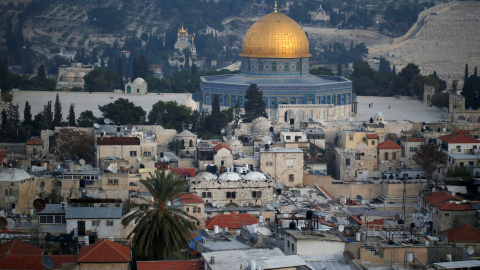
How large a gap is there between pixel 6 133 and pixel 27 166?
28.0 ft

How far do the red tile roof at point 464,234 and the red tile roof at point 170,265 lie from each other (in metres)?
7.59

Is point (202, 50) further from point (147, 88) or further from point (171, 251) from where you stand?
point (171, 251)

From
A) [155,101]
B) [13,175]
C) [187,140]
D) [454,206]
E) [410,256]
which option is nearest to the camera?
[410,256]

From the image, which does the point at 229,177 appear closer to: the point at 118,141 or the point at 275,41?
the point at 118,141

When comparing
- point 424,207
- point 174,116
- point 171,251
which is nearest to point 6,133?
point 174,116

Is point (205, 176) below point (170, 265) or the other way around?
the other way around

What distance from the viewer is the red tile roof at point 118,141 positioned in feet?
145

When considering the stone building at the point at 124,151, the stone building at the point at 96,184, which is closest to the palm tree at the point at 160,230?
the stone building at the point at 96,184

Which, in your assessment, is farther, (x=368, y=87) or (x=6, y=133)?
(x=368, y=87)

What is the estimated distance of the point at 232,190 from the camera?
40.5 metres

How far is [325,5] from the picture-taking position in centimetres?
→ 12350

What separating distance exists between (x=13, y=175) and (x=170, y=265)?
1175cm

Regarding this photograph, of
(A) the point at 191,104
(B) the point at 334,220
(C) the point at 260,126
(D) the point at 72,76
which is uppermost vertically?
(D) the point at 72,76

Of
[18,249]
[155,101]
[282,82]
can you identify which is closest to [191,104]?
[282,82]
